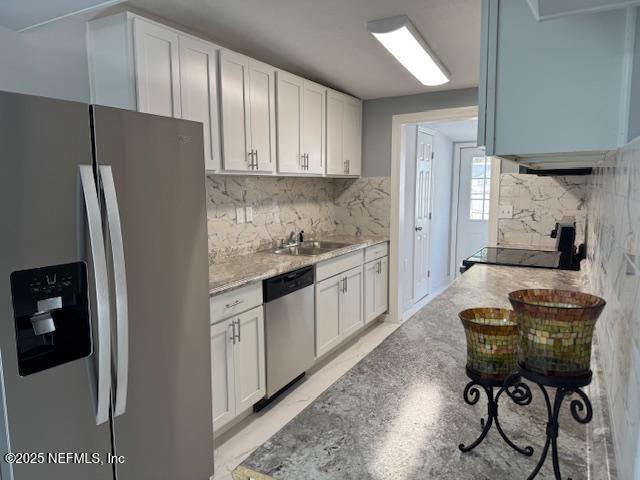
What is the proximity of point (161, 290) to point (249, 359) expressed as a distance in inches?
37.5

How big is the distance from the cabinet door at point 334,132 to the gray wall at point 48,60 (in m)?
2.05

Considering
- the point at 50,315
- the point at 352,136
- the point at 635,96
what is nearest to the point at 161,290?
the point at 50,315

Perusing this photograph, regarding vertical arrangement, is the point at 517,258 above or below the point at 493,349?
below

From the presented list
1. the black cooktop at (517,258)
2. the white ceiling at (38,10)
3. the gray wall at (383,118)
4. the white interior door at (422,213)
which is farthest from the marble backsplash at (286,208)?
the black cooktop at (517,258)

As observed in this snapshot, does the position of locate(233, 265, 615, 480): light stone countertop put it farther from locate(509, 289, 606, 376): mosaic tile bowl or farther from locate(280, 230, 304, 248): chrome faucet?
locate(280, 230, 304, 248): chrome faucet

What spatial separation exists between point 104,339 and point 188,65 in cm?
153

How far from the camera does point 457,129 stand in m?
5.20

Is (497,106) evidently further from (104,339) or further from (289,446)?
(104,339)

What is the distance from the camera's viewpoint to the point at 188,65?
228cm

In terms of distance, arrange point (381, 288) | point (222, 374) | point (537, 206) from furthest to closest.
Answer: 1. point (381, 288)
2. point (537, 206)
3. point (222, 374)

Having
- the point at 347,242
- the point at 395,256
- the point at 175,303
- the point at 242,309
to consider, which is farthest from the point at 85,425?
the point at 395,256

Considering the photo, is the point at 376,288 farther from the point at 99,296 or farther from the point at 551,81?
the point at 551,81

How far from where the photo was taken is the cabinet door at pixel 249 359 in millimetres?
2426

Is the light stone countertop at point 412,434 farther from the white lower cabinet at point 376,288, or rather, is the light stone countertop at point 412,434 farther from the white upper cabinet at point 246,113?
the white lower cabinet at point 376,288
